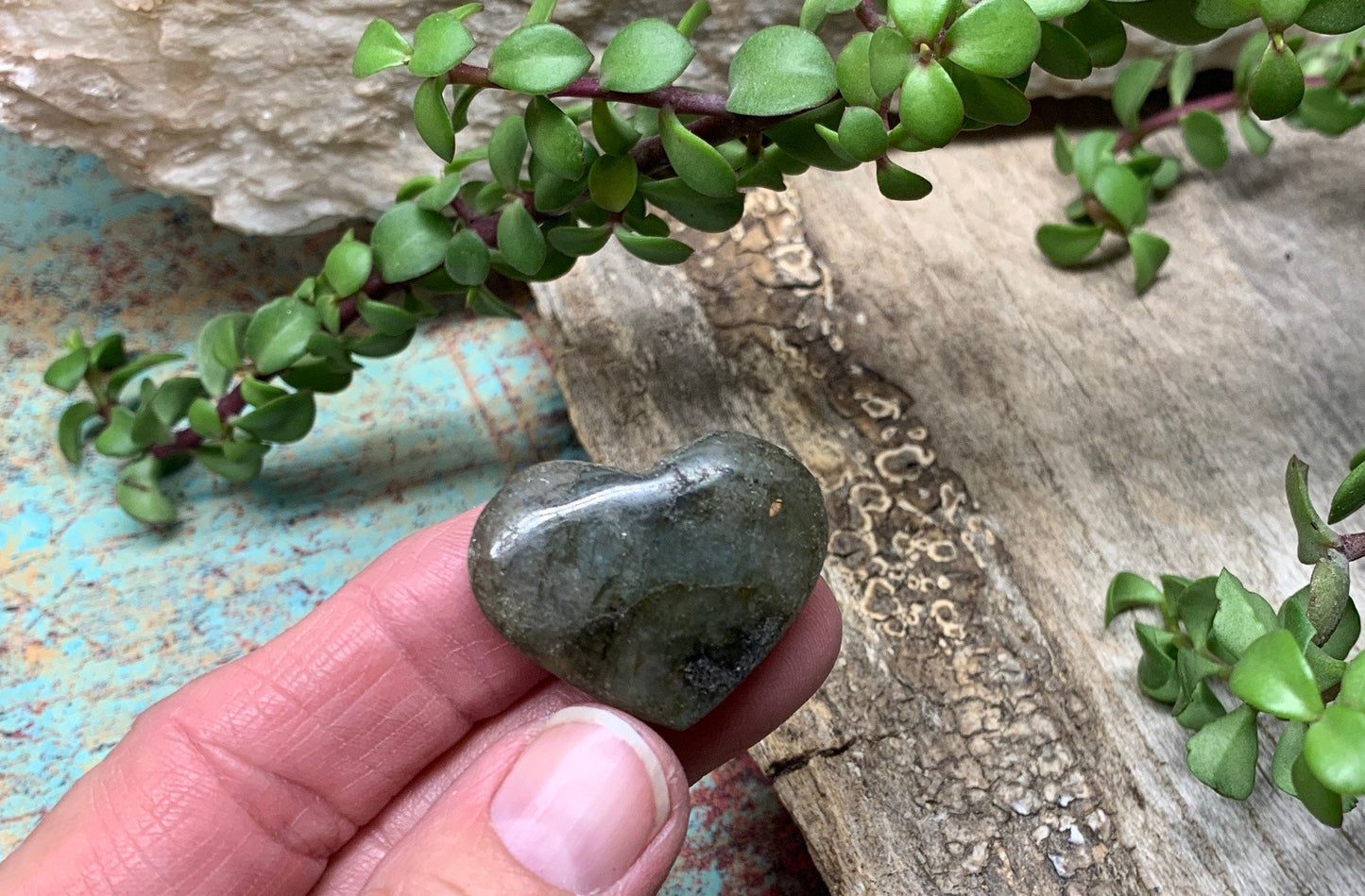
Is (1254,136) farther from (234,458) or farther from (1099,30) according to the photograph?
(234,458)

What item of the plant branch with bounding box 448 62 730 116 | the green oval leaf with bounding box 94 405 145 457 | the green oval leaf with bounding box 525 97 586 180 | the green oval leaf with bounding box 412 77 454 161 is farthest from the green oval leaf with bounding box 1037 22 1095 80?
the green oval leaf with bounding box 94 405 145 457

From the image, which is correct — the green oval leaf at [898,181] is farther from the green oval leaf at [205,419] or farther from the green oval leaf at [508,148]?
the green oval leaf at [205,419]

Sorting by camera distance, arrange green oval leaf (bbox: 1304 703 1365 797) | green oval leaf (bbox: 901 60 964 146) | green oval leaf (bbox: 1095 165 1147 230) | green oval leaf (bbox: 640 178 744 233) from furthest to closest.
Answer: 1. green oval leaf (bbox: 1095 165 1147 230)
2. green oval leaf (bbox: 640 178 744 233)
3. green oval leaf (bbox: 901 60 964 146)
4. green oval leaf (bbox: 1304 703 1365 797)

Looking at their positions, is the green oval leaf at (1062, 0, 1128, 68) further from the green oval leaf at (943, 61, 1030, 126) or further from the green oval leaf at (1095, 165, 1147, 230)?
the green oval leaf at (1095, 165, 1147, 230)

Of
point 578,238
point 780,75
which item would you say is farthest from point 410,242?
point 780,75

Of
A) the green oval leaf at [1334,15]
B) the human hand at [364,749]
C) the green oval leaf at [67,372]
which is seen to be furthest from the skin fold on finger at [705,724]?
the green oval leaf at [67,372]

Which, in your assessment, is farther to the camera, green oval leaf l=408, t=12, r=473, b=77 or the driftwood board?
the driftwood board
